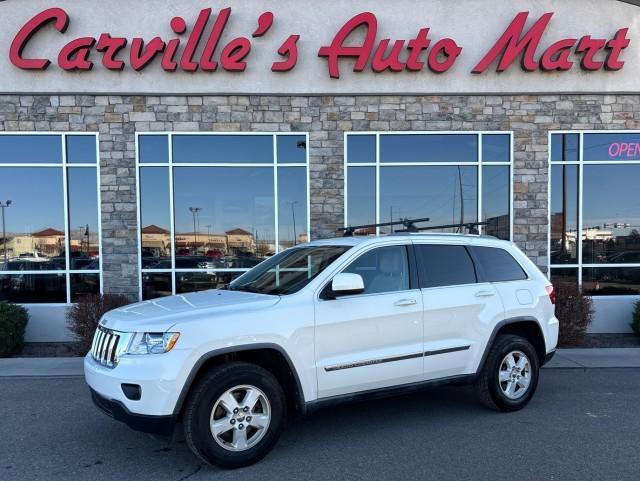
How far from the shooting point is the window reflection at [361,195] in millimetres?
9742

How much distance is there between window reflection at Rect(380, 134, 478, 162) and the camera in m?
9.77

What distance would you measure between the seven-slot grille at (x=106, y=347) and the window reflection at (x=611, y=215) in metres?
9.11

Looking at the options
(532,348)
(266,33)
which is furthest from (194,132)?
(532,348)

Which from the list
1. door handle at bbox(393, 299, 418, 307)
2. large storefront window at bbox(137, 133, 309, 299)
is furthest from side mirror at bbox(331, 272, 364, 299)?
large storefront window at bbox(137, 133, 309, 299)

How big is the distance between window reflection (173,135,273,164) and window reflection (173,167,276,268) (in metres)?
0.19

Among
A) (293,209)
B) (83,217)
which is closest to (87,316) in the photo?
(83,217)

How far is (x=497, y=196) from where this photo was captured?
986cm

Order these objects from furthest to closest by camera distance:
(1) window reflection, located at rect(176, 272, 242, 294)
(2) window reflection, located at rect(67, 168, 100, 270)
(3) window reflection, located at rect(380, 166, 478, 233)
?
(3) window reflection, located at rect(380, 166, 478, 233)
(1) window reflection, located at rect(176, 272, 242, 294)
(2) window reflection, located at rect(67, 168, 100, 270)

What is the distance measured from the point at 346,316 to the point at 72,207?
733 cm

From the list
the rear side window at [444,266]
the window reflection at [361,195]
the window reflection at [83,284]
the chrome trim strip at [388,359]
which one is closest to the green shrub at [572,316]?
the window reflection at [361,195]

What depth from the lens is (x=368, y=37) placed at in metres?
9.32

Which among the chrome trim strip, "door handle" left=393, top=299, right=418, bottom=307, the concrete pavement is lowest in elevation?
the concrete pavement

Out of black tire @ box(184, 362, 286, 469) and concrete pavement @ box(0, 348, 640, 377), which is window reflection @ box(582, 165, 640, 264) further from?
black tire @ box(184, 362, 286, 469)

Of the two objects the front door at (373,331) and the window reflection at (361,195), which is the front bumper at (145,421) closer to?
the front door at (373,331)
